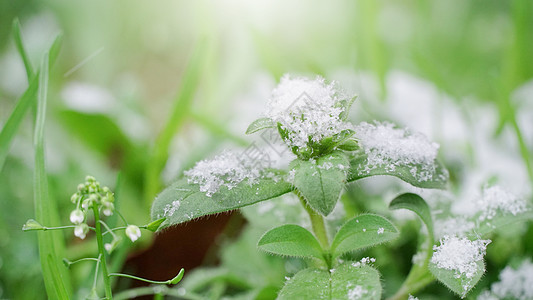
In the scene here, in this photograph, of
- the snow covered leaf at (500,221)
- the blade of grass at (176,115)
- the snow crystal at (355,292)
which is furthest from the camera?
the blade of grass at (176,115)

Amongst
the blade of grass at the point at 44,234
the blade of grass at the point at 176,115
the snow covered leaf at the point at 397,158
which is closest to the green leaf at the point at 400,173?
the snow covered leaf at the point at 397,158

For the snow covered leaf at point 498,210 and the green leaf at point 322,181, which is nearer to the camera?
the green leaf at point 322,181

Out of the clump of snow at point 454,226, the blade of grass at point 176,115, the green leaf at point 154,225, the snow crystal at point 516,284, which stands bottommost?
the snow crystal at point 516,284

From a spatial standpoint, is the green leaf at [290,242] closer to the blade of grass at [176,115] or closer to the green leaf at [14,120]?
the green leaf at [14,120]

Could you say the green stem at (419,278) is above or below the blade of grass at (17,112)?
below

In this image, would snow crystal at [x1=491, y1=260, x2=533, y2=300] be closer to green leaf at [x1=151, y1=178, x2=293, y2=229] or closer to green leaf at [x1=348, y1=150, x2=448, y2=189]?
green leaf at [x1=348, y1=150, x2=448, y2=189]

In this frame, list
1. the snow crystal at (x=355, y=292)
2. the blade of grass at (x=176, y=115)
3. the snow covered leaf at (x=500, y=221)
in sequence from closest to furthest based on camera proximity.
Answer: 1. the snow crystal at (x=355, y=292)
2. the snow covered leaf at (x=500, y=221)
3. the blade of grass at (x=176, y=115)
